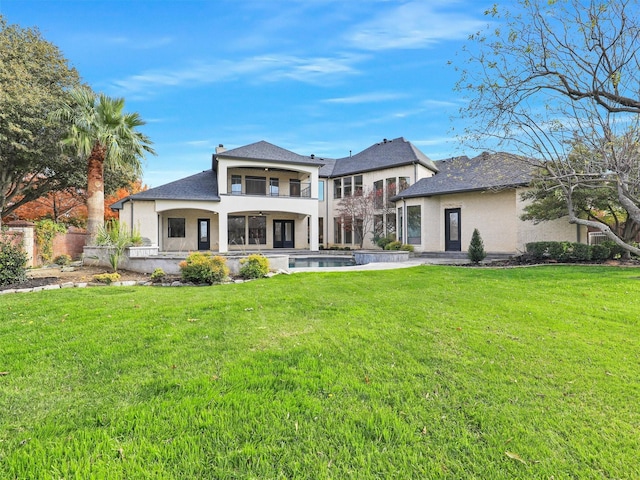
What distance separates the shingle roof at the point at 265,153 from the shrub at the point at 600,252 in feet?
51.5

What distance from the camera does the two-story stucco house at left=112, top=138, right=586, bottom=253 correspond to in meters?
17.0

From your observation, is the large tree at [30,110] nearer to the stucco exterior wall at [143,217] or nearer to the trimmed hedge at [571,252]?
the stucco exterior wall at [143,217]

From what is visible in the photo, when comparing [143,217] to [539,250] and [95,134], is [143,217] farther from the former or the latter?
[539,250]

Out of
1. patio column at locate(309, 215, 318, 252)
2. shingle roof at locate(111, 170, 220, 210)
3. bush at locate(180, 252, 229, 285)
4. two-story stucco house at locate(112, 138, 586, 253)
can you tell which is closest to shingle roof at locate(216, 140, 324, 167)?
two-story stucco house at locate(112, 138, 586, 253)

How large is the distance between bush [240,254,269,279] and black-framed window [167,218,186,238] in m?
14.9

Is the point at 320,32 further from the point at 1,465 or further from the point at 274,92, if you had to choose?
the point at 1,465

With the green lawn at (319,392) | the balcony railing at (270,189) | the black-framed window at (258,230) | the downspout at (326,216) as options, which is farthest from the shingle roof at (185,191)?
the green lawn at (319,392)

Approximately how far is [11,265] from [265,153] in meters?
15.7

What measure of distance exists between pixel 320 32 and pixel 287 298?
819 cm

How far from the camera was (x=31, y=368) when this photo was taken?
11.1 ft

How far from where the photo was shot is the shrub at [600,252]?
41.1 feet

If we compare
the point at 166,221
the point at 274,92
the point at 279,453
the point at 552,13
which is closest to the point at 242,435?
the point at 279,453

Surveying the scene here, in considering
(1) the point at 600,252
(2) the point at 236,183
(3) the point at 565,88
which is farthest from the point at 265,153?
(1) the point at 600,252

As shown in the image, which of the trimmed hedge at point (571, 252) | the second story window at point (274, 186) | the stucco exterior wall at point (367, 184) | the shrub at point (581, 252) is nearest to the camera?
the shrub at point (581, 252)
